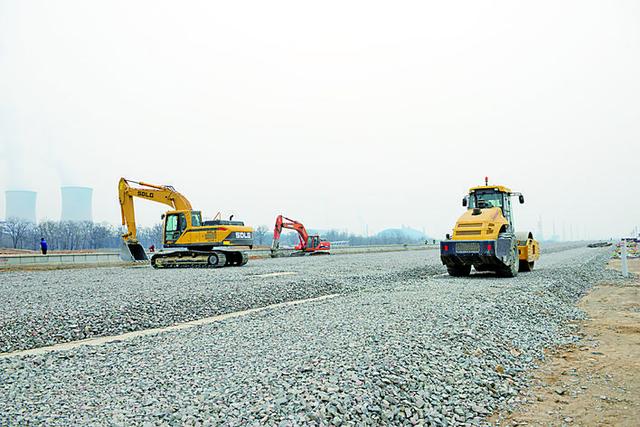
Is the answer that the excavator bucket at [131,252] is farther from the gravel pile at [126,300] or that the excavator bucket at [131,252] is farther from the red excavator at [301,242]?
the red excavator at [301,242]

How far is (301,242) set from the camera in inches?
1484

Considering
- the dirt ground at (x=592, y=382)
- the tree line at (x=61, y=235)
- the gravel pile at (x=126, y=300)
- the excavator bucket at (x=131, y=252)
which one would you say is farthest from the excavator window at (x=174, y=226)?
the tree line at (x=61, y=235)

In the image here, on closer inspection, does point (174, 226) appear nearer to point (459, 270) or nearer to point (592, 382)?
point (459, 270)

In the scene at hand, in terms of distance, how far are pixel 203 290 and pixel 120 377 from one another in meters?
7.84

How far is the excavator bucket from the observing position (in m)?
24.1

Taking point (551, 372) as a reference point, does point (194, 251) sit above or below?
above

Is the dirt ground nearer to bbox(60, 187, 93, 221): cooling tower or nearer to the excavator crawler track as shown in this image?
the excavator crawler track

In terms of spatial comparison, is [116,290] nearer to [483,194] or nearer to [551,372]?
[551,372]

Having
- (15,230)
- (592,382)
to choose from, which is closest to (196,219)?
(592,382)

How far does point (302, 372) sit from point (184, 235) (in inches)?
723

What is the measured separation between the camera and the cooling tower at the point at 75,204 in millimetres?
68750

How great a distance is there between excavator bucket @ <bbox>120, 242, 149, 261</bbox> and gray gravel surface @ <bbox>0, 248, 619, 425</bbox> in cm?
1700

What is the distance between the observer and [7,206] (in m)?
69.4

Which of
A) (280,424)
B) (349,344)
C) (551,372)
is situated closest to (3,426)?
(280,424)
